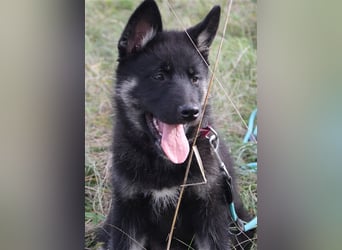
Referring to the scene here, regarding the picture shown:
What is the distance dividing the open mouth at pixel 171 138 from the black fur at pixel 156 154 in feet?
0.05

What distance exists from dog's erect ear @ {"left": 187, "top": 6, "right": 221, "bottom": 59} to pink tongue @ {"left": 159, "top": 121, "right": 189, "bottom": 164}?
27cm

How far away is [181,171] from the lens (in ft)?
4.63

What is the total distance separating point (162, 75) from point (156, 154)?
10.1 inches

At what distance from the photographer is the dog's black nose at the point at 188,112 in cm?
131

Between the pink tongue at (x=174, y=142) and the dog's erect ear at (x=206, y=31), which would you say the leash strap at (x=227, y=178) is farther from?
the dog's erect ear at (x=206, y=31)

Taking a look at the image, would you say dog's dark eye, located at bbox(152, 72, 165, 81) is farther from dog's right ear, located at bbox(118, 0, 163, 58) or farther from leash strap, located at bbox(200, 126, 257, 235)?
leash strap, located at bbox(200, 126, 257, 235)

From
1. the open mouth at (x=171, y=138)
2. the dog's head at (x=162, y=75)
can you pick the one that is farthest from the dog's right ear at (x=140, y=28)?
the open mouth at (x=171, y=138)

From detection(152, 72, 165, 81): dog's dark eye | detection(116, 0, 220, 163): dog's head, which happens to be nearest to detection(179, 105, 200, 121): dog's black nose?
detection(116, 0, 220, 163): dog's head

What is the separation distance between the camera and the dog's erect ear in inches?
55.3

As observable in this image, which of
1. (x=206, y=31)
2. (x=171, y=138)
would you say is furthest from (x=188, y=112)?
(x=206, y=31)

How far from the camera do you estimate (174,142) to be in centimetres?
138
